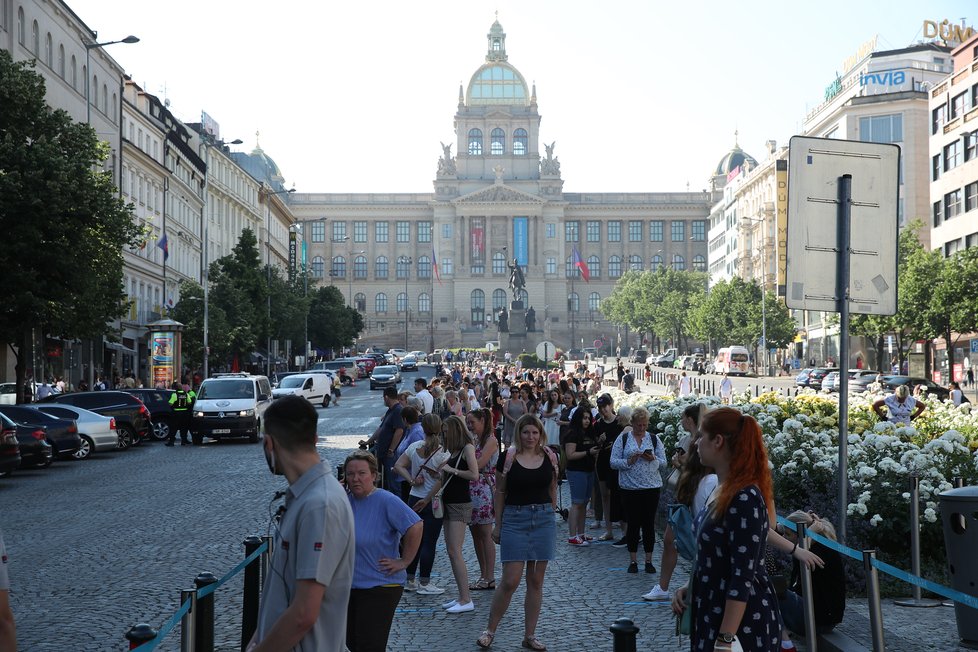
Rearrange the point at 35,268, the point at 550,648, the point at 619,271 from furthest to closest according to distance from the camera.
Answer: the point at 619,271 → the point at 35,268 → the point at 550,648

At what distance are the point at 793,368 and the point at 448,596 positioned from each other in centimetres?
7707

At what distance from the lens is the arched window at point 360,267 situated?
526ft

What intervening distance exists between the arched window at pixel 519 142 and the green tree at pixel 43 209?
424 feet

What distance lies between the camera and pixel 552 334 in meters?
143

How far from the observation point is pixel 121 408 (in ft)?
100

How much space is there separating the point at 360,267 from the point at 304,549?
15727 centimetres

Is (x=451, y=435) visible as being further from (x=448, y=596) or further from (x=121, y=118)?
(x=121, y=118)

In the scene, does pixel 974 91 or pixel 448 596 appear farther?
pixel 974 91

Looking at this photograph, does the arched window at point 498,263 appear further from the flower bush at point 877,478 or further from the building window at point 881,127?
the flower bush at point 877,478

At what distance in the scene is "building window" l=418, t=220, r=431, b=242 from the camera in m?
161

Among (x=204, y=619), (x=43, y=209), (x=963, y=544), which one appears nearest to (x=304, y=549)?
(x=204, y=619)

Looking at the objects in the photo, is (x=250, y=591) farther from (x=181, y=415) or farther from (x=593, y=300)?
(x=593, y=300)

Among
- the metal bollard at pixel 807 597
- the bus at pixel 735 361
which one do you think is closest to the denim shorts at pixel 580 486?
the metal bollard at pixel 807 597

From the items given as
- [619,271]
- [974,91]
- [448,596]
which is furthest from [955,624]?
[619,271]
